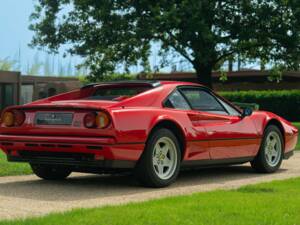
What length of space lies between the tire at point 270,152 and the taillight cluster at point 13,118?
3.69 meters

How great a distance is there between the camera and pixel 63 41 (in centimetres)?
2625

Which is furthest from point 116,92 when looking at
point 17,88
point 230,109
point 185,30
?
point 17,88

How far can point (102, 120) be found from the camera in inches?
283

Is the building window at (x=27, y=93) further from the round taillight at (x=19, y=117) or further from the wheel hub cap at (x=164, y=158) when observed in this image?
the wheel hub cap at (x=164, y=158)

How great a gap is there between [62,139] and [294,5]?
16735 mm

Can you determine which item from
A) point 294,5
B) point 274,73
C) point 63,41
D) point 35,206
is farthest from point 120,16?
point 35,206

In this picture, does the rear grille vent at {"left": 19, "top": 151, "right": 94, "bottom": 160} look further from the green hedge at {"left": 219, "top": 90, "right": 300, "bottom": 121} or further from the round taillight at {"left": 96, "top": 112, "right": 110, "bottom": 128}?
the green hedge at {"left": 219, "top": 90, "right": 300, "bottom": 121}

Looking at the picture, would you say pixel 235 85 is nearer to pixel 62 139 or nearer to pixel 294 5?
pixel 294 5

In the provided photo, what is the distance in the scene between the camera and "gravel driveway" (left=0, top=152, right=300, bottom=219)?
20.6ft

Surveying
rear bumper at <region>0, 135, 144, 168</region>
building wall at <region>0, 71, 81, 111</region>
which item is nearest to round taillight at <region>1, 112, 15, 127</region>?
rear bumper at <region>0, 135, 144, 168</region>

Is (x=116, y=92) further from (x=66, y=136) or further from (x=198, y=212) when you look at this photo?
(x=198, y=212)

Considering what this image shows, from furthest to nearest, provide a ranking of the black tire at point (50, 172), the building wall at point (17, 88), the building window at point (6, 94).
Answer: the building window at point (6, 94), the building wall at point (17, 88), the black tire at point (50, 172)

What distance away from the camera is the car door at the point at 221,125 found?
28.0ft

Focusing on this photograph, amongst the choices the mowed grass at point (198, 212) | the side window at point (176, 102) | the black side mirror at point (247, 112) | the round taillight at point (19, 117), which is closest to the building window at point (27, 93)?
the black side mirror at point (247, 112)
